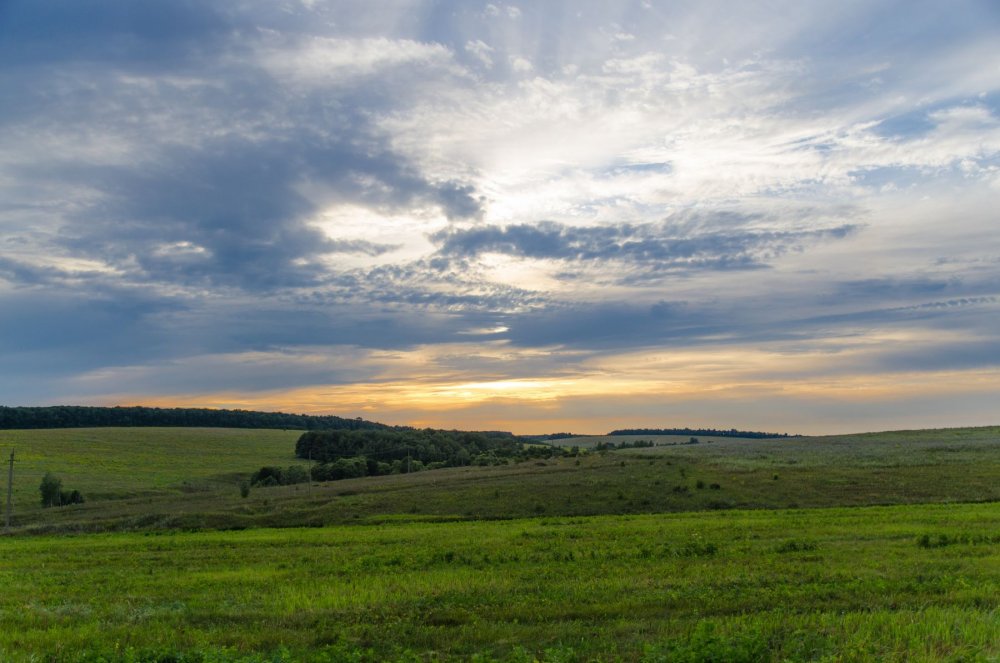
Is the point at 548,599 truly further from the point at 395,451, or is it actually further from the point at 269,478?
the point at 395,451

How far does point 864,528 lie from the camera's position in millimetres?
27234

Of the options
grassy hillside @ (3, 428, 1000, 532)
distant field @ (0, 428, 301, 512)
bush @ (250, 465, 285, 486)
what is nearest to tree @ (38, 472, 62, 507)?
grassy hillside @ (3, 428, 1000, 532)

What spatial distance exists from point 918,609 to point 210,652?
12265mm

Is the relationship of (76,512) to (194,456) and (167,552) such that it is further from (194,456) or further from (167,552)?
(194,456)

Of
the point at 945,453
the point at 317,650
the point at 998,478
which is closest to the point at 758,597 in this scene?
the point at 317,650

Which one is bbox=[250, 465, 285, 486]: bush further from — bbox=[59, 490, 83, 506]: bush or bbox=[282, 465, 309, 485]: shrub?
bbox=[59, 490, 83, 506]: bush

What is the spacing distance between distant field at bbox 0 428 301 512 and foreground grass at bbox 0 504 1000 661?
216 ft

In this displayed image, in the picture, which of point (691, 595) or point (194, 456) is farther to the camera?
point (194, 456)

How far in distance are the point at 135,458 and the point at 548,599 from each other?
134 m

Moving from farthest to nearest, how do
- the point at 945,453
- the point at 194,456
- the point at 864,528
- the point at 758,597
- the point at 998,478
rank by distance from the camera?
1. the point at 194,456
2. the point at 945,453
3. the point at 998,478
4. the point at 864,528
5. the point at 758,597

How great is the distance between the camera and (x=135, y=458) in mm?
132000

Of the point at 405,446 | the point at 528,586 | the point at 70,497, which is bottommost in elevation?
the point at 70,497

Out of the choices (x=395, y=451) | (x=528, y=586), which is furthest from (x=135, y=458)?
(x=528, y=586)

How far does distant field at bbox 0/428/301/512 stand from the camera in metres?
96.4
